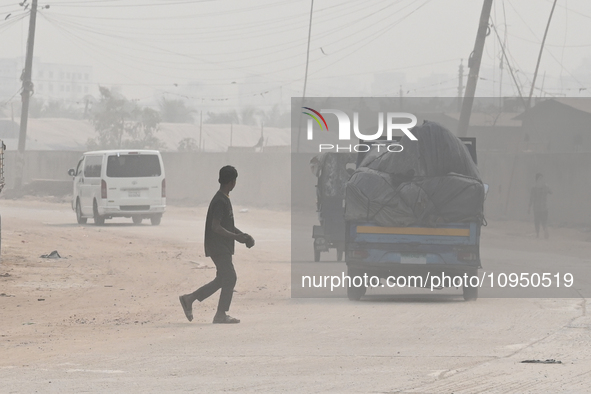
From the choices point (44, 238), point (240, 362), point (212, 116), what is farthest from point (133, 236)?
point (212, 116)

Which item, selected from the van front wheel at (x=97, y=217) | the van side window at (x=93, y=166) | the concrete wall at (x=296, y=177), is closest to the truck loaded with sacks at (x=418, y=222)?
the van side window at (x=93, y=166)

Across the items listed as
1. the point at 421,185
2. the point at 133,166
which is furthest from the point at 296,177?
the point at 421,185

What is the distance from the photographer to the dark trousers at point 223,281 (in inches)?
440

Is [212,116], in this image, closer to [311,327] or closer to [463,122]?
[463,122]

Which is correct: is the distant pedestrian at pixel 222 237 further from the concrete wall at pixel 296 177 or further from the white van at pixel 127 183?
the concrete wall at pixel 296 177

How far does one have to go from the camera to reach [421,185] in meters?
13.6

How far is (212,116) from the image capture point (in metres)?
182

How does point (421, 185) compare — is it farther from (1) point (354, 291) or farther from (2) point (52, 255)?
(2) point (52, 255)

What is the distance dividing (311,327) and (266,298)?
3.55 m

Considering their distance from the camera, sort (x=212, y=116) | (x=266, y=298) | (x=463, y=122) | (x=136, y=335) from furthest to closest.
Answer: (x=212, y=116)
(x=463, y=122)
(x=266, y=298)
(x=136, y=335)

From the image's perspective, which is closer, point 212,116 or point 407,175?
point 407,175

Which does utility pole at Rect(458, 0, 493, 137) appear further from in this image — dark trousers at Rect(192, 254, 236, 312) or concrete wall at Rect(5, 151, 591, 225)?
dark trousers at Rect(192, 254, 236, 312)

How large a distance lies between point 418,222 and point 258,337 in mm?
3899

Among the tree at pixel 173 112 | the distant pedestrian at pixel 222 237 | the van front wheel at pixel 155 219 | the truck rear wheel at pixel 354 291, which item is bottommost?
the truck rear wheel at pixel 354 291
